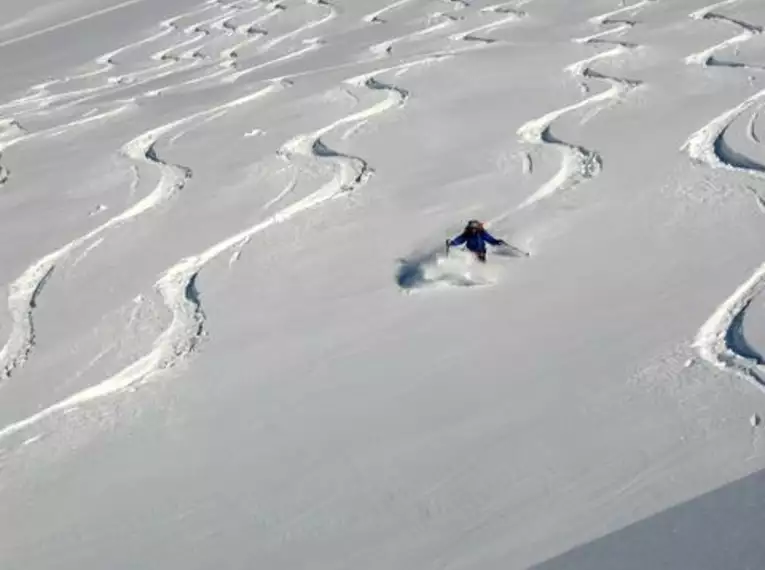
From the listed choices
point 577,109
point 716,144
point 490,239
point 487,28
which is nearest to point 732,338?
point 490,239

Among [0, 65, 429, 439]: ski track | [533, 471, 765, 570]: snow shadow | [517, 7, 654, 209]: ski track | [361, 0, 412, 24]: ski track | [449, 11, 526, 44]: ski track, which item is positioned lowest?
[361, 0, 412, 24]: ski track

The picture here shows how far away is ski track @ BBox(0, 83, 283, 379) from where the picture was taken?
97.7 inches

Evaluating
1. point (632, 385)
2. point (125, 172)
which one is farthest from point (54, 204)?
point (632, 385)

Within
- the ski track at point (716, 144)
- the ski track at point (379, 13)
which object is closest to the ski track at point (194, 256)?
the ski track at point (716, 144)

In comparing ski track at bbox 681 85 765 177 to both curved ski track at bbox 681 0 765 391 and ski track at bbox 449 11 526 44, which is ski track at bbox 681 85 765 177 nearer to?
curved ski track at bbox 681 0 765 391

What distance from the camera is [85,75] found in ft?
17.8

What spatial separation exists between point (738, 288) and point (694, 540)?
84cm

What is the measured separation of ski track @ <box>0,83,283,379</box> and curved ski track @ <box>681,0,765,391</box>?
113 centimetres

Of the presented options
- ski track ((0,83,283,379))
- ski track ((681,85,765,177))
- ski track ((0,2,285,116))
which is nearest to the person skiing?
ski track ((0,83,283,379))

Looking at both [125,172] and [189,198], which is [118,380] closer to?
[189,198]

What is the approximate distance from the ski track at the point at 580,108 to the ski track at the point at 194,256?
0.50m

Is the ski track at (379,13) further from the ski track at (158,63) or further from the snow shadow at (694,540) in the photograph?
the snow shadow at (694,540)

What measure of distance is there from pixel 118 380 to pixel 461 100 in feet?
6.32

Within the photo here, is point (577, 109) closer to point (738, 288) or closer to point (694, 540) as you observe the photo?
point (738, 288)
